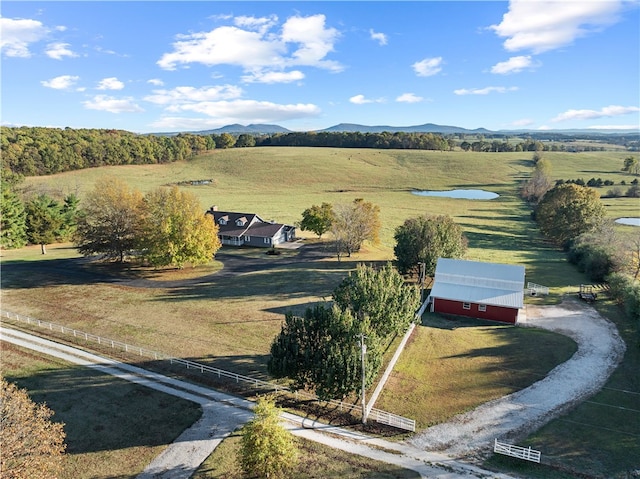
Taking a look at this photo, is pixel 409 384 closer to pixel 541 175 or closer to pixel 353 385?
pixel 353 385

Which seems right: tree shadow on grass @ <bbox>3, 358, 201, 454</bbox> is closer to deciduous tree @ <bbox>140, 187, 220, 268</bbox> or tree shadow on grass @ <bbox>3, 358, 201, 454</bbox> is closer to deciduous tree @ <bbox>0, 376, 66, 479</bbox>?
deciduous tree @ <bbox>0, 376, 66, 479</bbox>

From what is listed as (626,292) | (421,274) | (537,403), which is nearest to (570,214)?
(626,292)

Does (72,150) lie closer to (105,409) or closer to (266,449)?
(105,409)

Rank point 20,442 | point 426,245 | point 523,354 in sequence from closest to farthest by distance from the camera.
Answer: point 20,442 → point 523,354 → point 426,245

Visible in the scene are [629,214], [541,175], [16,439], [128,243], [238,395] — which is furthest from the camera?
[541,175]

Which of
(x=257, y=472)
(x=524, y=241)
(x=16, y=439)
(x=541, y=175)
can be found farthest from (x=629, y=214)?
(x=16, y=439)

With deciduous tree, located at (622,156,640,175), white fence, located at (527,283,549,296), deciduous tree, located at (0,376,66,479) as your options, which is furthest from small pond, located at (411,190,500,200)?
deciduous tree, located at (0,376,66,479)
